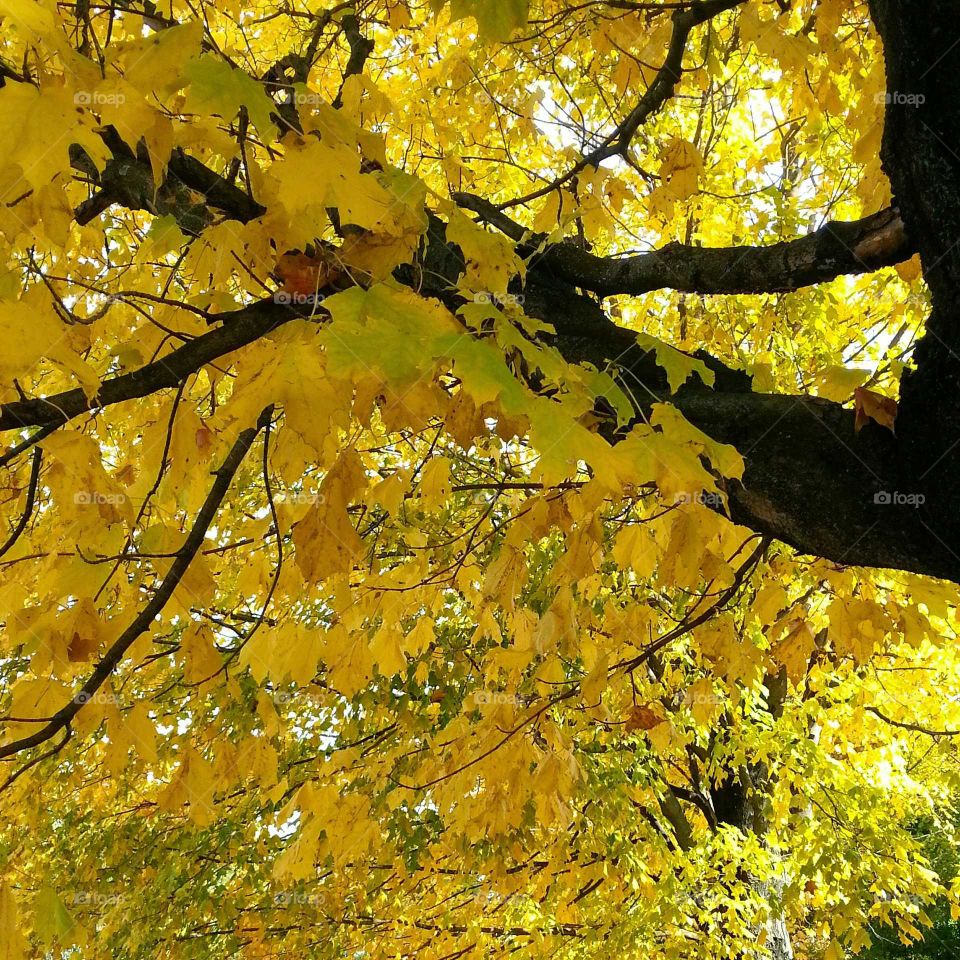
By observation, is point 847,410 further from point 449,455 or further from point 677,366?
point 449,455

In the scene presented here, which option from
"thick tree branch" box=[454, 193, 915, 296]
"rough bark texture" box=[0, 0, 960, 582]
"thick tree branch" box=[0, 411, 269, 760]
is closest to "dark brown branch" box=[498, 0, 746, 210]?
"thick tree branch" box=[454, 193, 915, 296]

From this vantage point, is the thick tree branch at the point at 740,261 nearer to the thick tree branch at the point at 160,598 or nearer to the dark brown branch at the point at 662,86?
the dark brown branch at the point at 662,86

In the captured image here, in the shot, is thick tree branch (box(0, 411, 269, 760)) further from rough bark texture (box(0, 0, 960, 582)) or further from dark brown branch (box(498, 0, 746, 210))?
dark brown branch (box(498, 0, 746, 210))

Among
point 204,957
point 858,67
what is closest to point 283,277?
point 858,67

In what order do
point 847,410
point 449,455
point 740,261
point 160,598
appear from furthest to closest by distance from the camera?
point 449,455 → point 740,261 → point 847,410 → point 160,598

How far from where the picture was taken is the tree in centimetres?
128

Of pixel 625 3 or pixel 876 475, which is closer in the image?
pixel 876 475

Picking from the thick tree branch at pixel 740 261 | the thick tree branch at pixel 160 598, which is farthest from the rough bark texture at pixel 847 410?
the thick tree branch at pixel 160 598

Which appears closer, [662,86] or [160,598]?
[160,598]

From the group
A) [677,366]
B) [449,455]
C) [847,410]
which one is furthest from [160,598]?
[847,410]

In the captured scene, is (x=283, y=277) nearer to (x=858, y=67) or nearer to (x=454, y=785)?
(x=454, y=785)

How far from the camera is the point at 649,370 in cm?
199

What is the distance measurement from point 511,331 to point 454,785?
1.79m

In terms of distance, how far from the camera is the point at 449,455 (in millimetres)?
2367
